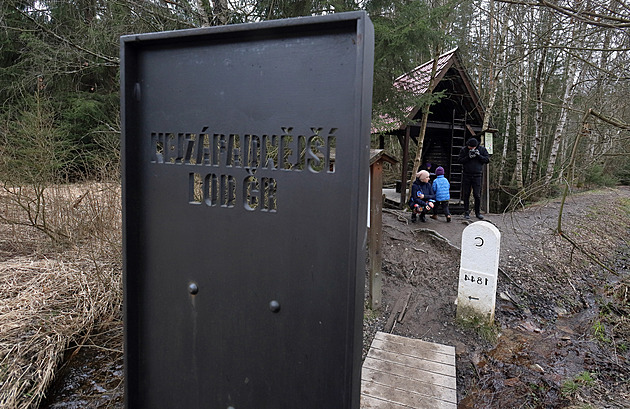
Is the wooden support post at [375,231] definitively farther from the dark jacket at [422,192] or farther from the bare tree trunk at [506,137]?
the bare tree trunk at [506,137]

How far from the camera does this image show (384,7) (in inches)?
229

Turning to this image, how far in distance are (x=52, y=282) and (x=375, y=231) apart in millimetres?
3765

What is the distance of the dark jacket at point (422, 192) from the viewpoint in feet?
26.5

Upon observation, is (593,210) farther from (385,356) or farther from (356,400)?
(356,400)

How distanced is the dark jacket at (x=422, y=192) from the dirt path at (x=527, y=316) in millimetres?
499

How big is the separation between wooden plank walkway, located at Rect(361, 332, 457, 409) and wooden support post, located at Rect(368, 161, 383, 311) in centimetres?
102

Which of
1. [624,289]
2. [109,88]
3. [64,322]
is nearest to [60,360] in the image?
[64,322]

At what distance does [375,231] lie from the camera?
16.5 ft

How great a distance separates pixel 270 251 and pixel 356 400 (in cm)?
59

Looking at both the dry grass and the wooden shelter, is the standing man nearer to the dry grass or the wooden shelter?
the wooden shelter

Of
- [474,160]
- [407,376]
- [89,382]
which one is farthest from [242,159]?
[474,160]

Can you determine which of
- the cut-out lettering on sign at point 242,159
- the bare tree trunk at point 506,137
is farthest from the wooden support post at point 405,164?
the cut-out lettering on sign at point 242,159

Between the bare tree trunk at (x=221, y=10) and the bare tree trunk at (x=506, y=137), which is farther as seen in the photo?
the bare tree trunk at (x=506, y=137)

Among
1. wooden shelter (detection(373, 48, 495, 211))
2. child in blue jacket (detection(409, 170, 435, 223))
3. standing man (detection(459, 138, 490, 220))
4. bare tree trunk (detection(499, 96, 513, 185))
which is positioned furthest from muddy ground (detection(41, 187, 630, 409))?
bare tree trunk (detection(499, 96, 513, 185))
